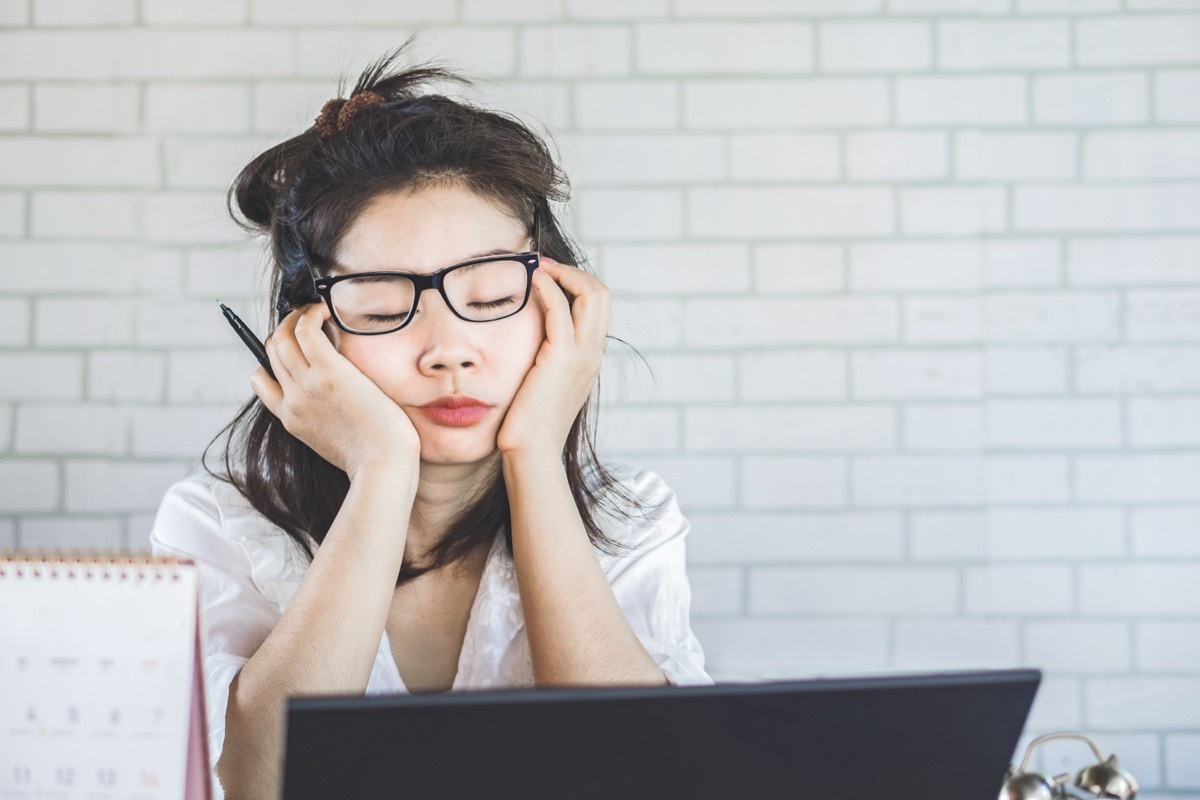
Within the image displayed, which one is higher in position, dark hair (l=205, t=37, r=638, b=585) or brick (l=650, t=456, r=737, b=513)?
dark hair (l=205, t=37, r=638, b=585)

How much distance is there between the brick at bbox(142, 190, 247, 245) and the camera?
245 centimetres

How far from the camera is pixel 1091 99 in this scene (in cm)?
249

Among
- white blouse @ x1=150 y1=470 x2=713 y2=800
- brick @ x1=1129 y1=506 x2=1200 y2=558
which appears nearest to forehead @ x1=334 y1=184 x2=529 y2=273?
white blouse @ x1=150 y1=470 x2=713 y2=800

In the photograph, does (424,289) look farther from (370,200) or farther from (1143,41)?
(1143,41)

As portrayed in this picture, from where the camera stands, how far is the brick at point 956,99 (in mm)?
2482

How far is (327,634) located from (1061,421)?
199 cm

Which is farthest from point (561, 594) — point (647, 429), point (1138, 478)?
point (1138, 478)

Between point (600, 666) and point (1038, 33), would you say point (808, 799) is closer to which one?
point (600, 666)

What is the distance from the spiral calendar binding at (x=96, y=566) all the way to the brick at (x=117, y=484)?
6.29 ft

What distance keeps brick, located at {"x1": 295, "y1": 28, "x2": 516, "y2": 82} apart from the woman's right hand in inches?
48.7

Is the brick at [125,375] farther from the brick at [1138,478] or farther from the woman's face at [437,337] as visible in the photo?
the brick at [1138,478]

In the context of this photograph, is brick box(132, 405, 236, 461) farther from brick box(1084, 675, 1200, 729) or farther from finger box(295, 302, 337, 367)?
brick box(1084, 675, 1200, 729)

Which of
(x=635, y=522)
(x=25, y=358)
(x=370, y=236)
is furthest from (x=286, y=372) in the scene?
(x=25, y=358)

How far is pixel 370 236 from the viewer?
1.34 meters
